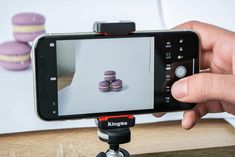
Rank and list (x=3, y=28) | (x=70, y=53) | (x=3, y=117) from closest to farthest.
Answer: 1. (x=70, y=53)
2. (x=3, y=117)
3. (x=3, y=28)

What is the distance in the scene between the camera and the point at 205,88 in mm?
364

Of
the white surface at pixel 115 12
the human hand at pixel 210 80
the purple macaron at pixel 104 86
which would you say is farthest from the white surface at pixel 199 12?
the purple macaron at pixel 104 86

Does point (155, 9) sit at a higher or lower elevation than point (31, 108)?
higher

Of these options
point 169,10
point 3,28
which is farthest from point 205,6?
point 3,28

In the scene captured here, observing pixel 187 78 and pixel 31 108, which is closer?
pixel 187 78

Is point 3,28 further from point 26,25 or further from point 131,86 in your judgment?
point 131,86

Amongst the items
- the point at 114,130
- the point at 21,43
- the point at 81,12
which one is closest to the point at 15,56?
the point at 21,43

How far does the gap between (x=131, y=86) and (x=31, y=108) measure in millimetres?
167

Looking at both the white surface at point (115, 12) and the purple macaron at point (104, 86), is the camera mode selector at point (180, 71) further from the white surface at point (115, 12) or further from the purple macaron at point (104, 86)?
the white surface at point (115, 12)

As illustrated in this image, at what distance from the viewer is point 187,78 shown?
1.24 ft

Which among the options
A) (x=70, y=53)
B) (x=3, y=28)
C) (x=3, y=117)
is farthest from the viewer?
(x=3, y=28)

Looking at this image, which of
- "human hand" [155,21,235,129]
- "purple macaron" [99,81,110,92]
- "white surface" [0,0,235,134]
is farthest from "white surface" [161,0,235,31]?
"purple macaron" [99,81,110,92]

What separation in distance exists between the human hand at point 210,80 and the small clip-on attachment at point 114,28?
0.07m

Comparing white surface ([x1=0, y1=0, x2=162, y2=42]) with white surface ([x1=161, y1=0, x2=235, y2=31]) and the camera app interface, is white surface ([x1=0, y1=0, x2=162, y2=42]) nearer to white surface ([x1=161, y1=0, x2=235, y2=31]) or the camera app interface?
white surface ([x1=161, y1=0, x2=235, y2=31])
